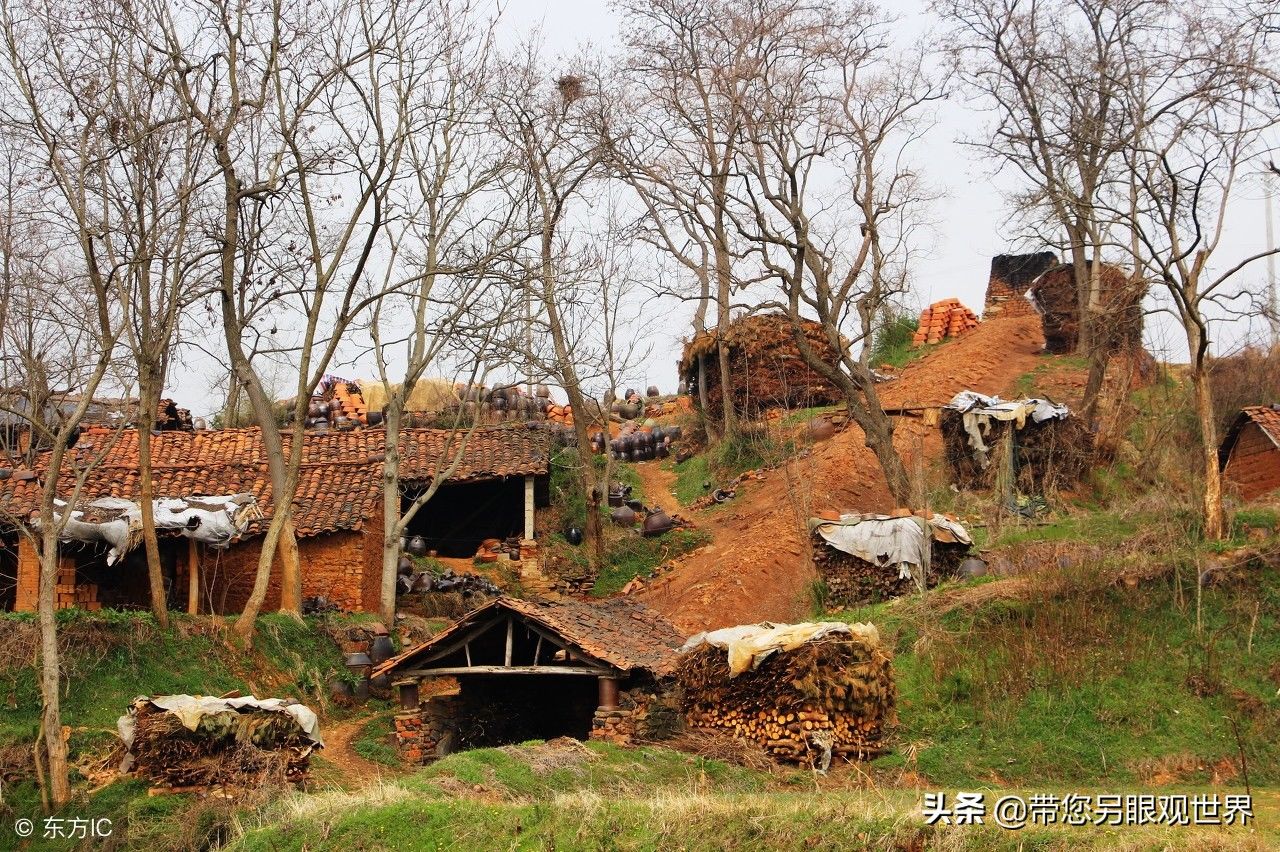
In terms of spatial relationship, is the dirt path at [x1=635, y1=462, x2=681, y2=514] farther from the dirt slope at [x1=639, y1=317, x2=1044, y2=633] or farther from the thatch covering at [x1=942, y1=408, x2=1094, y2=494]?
the thatch covering at [x1=942, y1=408, x2=1094, y2=494]

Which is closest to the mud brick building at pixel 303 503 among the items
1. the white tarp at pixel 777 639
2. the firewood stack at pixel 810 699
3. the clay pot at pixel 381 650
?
the clay pot at pixel 381 650

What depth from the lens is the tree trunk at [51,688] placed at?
15.7 metres

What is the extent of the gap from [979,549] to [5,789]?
47.4 ft

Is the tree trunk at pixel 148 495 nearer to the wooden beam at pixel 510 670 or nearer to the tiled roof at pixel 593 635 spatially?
the tiled roof at pixel 593 635

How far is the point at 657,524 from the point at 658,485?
5.22 meters

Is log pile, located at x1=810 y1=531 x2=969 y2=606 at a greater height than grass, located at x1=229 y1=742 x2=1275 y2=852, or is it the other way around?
log pile, located at x1=810 y1=531 x2=969 y2=606

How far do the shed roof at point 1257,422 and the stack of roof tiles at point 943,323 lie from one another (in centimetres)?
1339

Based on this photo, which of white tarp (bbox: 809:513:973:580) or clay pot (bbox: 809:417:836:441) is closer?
white tarp (bbox: 809:513:973:580)

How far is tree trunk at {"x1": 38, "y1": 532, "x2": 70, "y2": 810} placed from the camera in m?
15.7

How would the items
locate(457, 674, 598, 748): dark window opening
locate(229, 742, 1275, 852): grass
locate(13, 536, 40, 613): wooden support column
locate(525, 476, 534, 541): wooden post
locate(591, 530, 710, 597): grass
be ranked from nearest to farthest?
locate(229, 742, 1275, 852): grass
locate(457, 674, 598, 748): dark window opening
locate(13, 536, 40, 613): wooden support column
locate(591, 530, 710, 597): grass
locate(525, 476, 534, 541): wooden post

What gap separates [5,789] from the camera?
52.8ft


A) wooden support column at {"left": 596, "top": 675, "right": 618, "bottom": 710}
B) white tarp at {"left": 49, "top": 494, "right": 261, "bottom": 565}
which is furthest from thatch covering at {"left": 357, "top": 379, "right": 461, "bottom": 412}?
wooden support column at {"left": 596, "top": 675, "right": 618, "bottom": 710}

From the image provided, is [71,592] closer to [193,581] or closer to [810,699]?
[193,581]

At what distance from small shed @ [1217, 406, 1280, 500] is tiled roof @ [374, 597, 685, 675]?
10.4m
